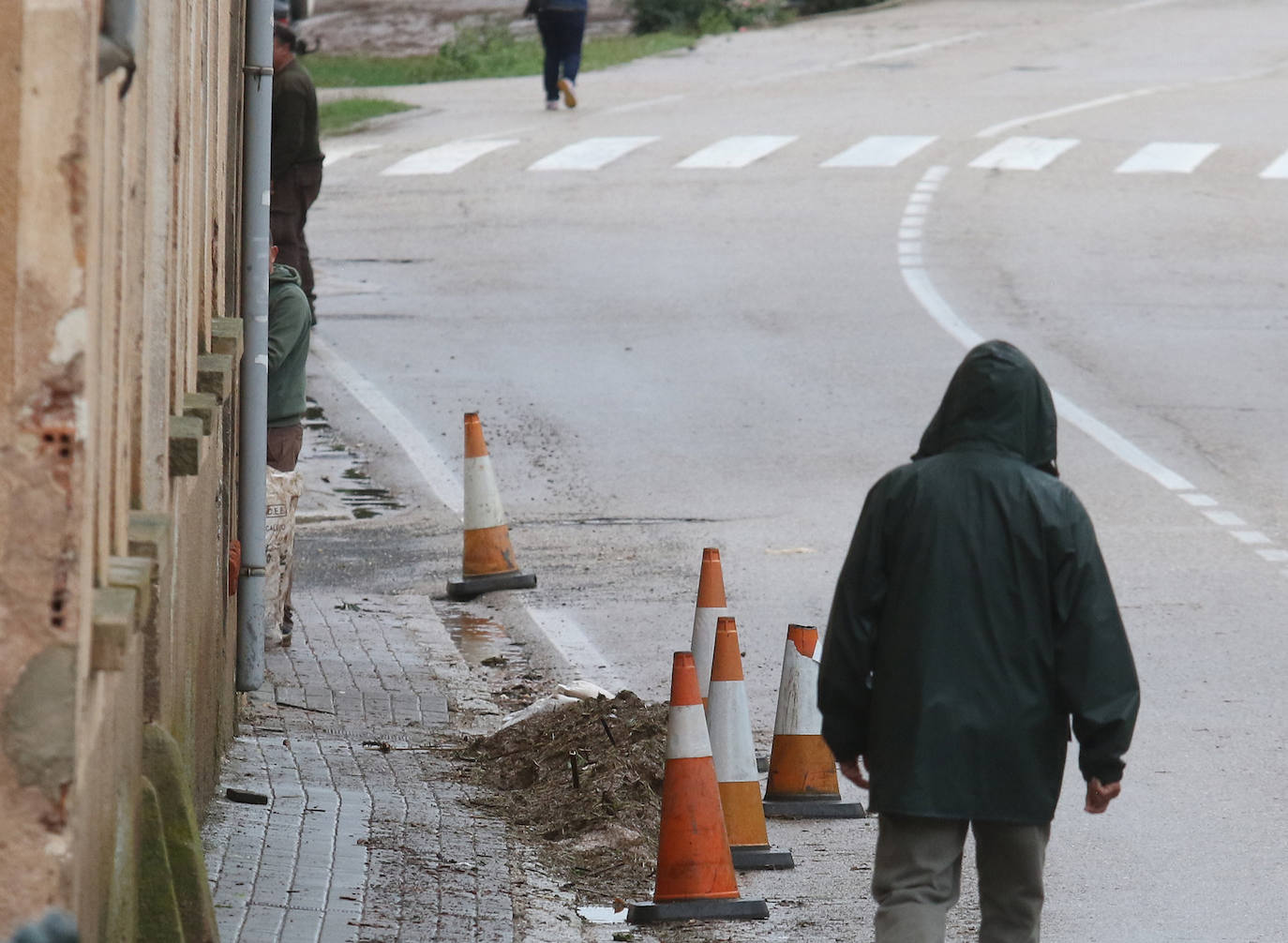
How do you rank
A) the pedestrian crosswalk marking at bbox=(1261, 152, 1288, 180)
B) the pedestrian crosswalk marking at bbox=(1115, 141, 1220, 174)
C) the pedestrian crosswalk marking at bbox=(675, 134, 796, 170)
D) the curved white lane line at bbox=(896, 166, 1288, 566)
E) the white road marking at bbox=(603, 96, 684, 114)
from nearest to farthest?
1. the curved white lane line at bbox=(896, 166, 1288, 566)
2. the pedestrian crosswalk marking at bbox=(1261, 152, 1288, 180)
3. the pedestrian crosswalk marking at bbox=(1115, 141, 1220, 174)
4. the pedestrian crosswalk marking at bbox=(675, 134, 796, 170)
5. the white road marking at bbox=(603, 96, 684, 114)

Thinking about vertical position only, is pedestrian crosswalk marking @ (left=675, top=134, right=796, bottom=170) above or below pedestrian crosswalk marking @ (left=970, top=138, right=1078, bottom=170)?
above

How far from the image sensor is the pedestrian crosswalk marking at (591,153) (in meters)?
26.2

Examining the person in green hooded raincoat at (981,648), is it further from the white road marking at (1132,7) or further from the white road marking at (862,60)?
the white road marking at (1132,7)

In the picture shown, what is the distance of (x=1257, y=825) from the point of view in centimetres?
750

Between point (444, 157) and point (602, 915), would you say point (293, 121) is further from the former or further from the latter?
point (444, 157)

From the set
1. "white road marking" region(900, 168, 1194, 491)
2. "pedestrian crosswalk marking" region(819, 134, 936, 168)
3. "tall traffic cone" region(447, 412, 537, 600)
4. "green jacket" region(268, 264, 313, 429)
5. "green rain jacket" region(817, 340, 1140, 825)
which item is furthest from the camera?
"pedestrian crosswalk marking" region(819, 134, 936, 168)

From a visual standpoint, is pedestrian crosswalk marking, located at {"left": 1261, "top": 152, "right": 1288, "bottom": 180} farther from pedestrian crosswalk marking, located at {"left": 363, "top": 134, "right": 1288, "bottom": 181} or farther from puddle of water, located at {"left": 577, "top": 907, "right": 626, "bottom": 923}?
puddle of water, located at {"left": 577, "top": 907, "right": 626, "bottom": 923}

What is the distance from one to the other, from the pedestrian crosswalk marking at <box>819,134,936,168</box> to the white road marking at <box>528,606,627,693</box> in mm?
16096

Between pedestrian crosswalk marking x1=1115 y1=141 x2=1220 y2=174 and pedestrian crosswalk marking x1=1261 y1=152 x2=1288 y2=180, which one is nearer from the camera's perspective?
pedestrian crosswalk marking x1=1261 y1=152 x2=1288 y2=180

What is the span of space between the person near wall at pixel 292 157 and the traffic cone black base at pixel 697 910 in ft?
29.9

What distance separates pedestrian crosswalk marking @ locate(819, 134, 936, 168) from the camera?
86.6 feet

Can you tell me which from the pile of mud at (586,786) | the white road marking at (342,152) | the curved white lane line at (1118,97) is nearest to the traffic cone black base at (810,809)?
the pile of mud at (586,786)

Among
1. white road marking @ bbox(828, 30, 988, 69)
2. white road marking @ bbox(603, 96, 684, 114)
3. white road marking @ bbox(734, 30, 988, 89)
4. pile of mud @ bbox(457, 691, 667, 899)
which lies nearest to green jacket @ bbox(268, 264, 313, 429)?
pile of mud @ bbox(457, 691, 667, 899)

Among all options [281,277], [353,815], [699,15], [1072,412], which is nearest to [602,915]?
[353,815]
